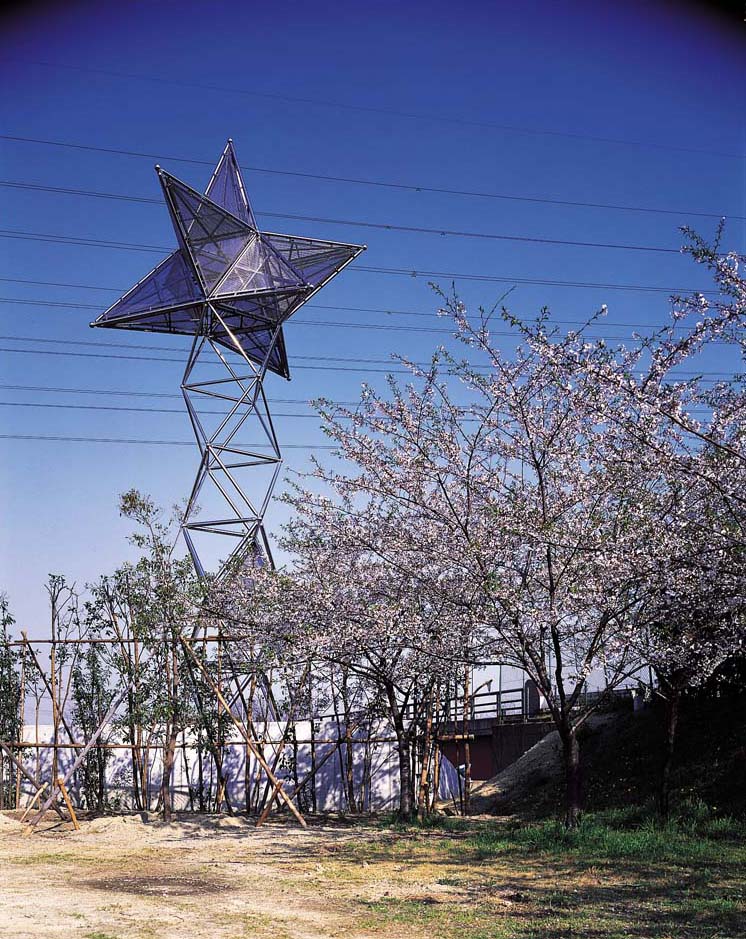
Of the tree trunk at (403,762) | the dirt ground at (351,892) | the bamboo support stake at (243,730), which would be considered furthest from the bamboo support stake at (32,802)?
the tree trunk at (403,762)

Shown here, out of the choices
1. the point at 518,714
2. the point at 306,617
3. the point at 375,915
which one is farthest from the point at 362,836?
the point at 518,714

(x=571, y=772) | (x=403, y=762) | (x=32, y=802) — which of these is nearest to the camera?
(x=571, y=772)

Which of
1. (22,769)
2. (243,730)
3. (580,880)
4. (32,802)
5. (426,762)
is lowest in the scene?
(580,880)

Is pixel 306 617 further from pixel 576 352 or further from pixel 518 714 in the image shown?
pixel 518 714

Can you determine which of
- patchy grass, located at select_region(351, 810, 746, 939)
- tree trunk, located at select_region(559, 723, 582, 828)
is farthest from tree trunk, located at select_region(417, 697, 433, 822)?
tree trunk, located at select_region(559, 723, 582, 828)

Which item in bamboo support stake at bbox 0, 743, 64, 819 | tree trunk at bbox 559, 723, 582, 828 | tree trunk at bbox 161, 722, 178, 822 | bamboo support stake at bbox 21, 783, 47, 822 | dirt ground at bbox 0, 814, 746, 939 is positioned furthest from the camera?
bamboo support stake at bbox 0, 743, 64, 819

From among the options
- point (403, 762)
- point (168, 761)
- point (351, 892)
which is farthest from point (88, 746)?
point (351, 892)

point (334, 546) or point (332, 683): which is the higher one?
point (334, 546)

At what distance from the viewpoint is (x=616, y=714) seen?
1919cm

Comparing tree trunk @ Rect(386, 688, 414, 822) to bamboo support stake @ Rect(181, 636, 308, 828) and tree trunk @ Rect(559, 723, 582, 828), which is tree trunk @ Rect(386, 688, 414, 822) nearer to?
bamboo support stake @ Rect(181, 636, 308, 828)

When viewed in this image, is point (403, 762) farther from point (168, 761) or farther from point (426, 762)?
point (168, 761)

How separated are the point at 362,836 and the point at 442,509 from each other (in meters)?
4.97

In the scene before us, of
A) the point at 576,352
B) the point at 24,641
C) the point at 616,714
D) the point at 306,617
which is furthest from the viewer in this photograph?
the point at 616,714

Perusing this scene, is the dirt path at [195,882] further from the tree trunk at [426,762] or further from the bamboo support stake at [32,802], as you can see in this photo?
the tree trunk at [426,762]
